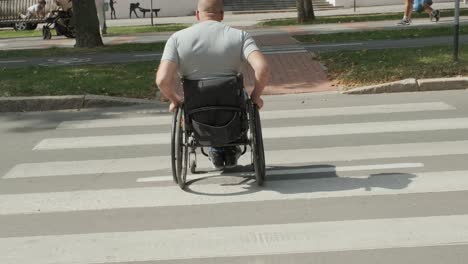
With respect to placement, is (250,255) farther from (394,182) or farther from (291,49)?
(291,49)

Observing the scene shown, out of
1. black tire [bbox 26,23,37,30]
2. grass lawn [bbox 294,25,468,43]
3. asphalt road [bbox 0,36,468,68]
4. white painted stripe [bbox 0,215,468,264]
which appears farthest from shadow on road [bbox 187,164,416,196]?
black tire [bbox 26,23,37,30]

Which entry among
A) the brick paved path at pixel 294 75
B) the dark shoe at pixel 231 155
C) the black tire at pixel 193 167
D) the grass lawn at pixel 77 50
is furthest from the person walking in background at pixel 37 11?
the dark shoe at pixel 231 155

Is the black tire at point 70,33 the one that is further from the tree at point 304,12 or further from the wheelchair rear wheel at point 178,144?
the wheelchair rear wheel at point 178,144

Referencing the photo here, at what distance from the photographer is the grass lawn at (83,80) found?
10562 mm

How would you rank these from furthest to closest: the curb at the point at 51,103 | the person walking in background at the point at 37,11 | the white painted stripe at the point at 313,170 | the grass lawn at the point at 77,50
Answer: the person walking in background at the point at 37,11 < the grass lawn at the point at 77,50 < the curb at the point at 51,103 < the white painted stripe at the point at 313,170

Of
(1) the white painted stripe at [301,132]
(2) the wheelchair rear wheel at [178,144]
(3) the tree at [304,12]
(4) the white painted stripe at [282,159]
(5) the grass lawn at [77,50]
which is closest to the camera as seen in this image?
(2) the wheelchair rear wheel at [178,144]

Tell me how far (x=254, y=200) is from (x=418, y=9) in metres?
18.6

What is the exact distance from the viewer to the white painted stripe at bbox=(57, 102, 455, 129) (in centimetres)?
872

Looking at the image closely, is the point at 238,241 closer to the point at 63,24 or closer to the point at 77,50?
the point at 77,50

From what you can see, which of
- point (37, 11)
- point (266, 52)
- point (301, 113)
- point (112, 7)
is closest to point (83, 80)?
point (301, 113)

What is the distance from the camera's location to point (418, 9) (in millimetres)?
22594

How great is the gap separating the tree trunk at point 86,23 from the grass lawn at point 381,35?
5.00 metres

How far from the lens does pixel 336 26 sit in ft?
70.6

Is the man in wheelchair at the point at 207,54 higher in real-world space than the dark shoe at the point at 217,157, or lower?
higher
